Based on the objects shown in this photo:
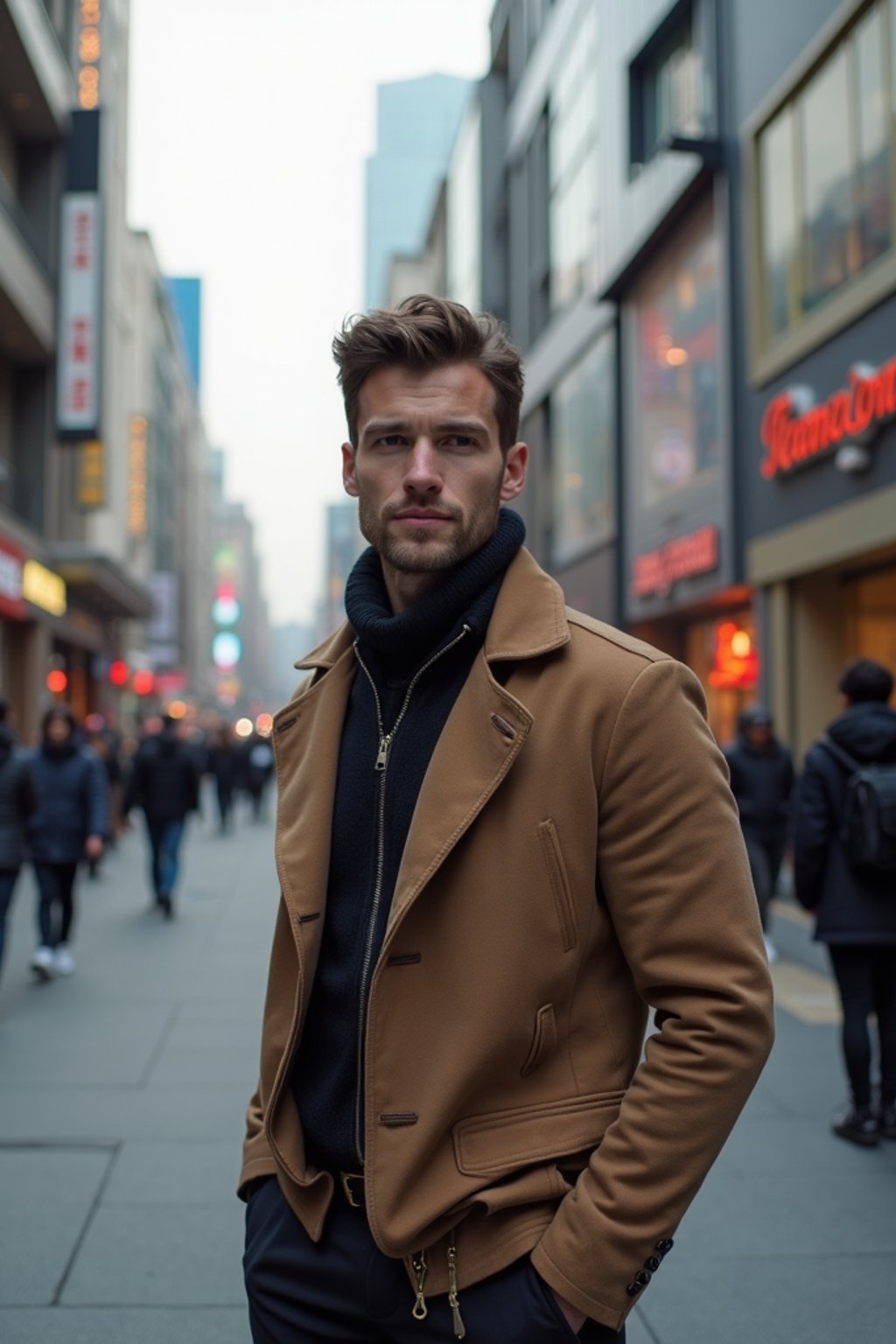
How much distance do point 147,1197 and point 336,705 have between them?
3.48 m

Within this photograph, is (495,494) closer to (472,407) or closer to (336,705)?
(472,407)

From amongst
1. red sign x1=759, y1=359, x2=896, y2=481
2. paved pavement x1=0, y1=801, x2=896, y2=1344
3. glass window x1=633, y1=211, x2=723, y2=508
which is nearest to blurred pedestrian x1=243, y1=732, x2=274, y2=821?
glass window x1=633, y1=211, x2=723, y2=508

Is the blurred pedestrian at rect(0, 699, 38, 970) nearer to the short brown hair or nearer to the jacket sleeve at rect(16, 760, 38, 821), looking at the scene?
the jacket sleeve at rect(16, 760, 38, 821)

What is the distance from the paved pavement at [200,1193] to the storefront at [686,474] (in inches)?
336

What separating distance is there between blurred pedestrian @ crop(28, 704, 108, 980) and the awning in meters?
15.7

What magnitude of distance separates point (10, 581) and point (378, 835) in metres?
19.9

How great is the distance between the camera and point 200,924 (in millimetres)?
12641

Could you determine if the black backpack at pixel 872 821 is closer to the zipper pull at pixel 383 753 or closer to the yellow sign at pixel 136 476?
the zipper pull at pixel 383 753

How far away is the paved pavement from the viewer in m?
4.04

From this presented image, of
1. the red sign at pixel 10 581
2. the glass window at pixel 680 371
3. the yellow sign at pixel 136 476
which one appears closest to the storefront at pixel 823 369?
the glass window at pixel 680 371

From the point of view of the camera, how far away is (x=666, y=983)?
6.07ft

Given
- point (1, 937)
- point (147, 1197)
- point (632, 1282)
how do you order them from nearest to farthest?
1. point (632, 1282)
2. point (147, 1197)
3. point (1, 937)

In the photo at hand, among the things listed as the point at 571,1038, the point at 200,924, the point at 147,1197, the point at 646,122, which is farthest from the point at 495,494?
the point at 646,122

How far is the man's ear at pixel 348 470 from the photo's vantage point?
89.7 inches
